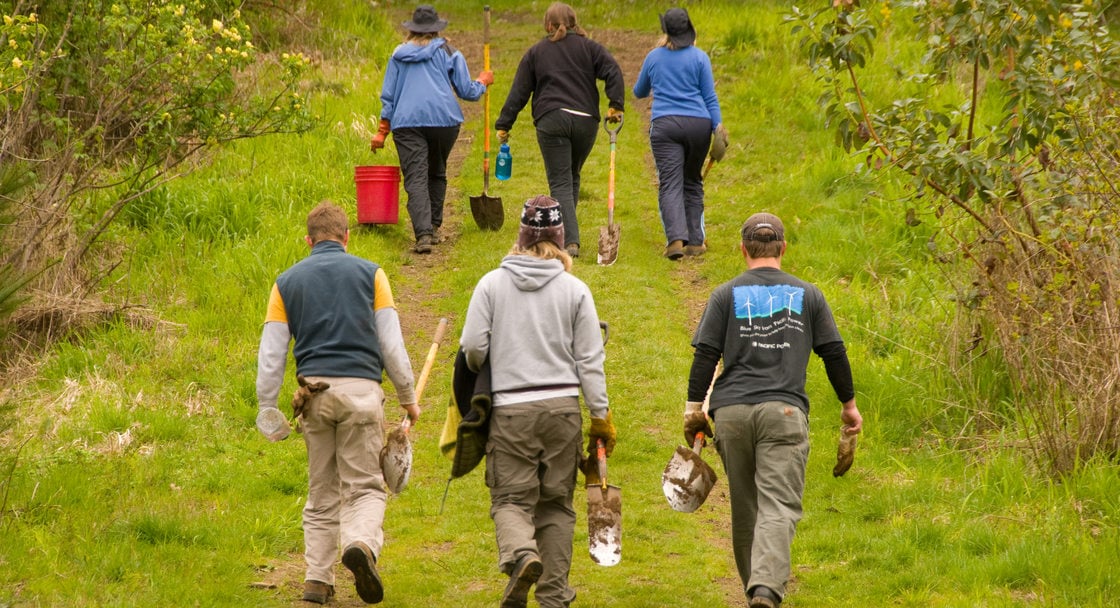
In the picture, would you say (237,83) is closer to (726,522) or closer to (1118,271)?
(726,522)

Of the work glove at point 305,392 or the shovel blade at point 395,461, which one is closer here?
the work glove at point 305,392

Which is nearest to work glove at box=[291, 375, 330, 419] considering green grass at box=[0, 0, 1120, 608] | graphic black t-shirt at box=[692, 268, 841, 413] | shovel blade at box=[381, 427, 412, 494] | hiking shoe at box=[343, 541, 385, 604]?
shovel blade at box=[381, 427, 412, 494]

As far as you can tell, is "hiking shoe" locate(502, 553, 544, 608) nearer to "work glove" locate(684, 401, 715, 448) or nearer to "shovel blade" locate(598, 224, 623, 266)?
"work glove" locate(684, 401, 715, 448)

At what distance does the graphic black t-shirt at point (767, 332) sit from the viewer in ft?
17.7

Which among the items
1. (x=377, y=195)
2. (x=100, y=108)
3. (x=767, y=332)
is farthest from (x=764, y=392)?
(x=100, y=108)

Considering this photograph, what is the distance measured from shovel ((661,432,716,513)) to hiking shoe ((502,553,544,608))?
83 cm

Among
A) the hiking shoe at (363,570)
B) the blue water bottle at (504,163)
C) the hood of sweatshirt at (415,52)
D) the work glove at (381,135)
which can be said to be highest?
the hood of sweatshirt at (415,52)

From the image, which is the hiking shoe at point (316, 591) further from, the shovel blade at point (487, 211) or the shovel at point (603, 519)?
the shovel blade at point (487, 211)

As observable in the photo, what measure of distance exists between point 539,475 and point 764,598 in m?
1.08

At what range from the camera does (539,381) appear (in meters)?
5.38

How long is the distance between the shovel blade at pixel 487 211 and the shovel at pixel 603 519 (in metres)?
6.63

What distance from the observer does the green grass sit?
601 centimetres

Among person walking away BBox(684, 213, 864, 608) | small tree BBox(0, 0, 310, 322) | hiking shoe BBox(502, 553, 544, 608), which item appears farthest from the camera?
small tree BBox(0, 0, 310, 322)

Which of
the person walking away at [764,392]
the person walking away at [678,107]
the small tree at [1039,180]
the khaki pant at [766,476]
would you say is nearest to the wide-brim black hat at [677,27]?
the person walking away at [678,107]
